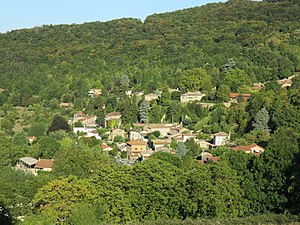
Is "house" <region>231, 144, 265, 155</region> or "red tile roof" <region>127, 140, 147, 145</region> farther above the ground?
"house" <region>231, 144, 265, 155</region>

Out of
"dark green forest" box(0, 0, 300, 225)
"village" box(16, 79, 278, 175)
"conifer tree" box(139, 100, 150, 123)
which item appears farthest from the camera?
"conifer tree" box(139, 100, 150, 123)

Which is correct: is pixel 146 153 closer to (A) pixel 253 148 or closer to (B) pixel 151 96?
(A) pixel 253 148

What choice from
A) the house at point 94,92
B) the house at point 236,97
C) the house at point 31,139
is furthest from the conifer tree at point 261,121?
the house at point 94,92

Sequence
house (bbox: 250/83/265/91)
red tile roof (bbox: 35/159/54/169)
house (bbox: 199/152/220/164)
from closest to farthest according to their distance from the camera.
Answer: house (bbox: 199/152/220/164) → red tile roof (bbox: 35/159/54/169) → house (bbox: 250/83/265/91)

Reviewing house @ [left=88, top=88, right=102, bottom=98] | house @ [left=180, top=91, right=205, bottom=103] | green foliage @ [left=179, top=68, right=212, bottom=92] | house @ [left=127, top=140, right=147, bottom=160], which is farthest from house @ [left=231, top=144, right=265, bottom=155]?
house @ [left=88, top=88, right=102, bottom=98]

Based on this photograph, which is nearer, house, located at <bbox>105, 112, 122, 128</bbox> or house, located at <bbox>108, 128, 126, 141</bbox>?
house, located at <bbox>108, 128, 126, 141</bbox>

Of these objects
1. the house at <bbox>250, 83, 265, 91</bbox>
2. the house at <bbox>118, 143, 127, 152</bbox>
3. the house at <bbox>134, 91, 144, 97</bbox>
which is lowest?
the house at <bbox>118, 143, 127, 152</bbox>

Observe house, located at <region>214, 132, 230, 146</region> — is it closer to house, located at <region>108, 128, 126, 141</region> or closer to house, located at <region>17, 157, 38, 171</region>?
house, located at <region>108, 128, 126, 141</region>
